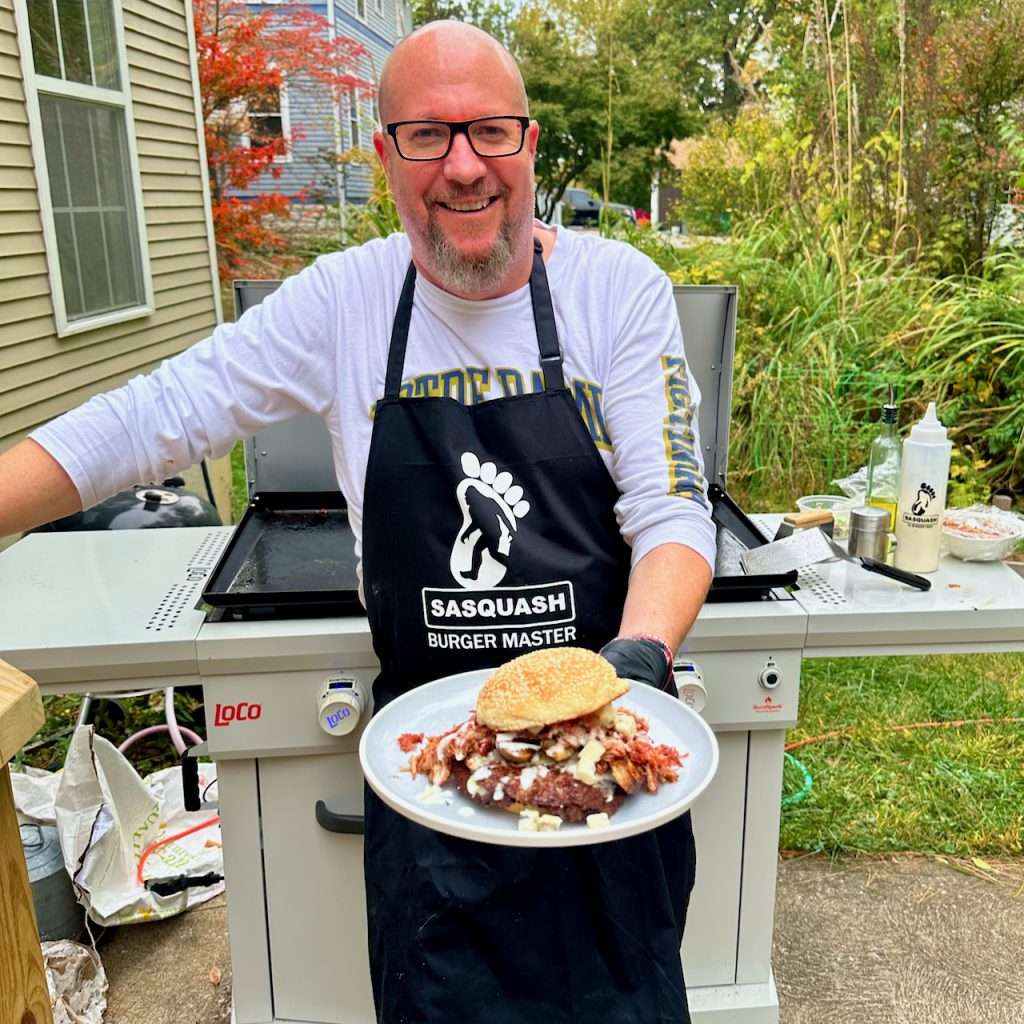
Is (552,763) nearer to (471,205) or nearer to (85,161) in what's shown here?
(471,205)

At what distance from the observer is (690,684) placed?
6.12 ft

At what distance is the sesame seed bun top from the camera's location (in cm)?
124

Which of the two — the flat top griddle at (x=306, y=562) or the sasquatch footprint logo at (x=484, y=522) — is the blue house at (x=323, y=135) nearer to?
the flat top griddle at (x=306, y=562)

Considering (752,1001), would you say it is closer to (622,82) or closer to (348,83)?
(348,83)

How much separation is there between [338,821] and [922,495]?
139 cm

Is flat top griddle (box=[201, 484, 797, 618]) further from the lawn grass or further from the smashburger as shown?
the lawn grass

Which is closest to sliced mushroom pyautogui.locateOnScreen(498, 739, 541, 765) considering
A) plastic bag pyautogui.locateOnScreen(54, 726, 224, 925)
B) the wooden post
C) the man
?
the man

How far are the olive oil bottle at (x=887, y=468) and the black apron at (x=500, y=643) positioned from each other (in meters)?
0.83

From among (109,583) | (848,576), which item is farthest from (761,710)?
(109,583)

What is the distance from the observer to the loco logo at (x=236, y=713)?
1.85m

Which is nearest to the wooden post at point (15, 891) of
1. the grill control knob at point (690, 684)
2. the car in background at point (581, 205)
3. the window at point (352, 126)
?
the grill control knob at point (690, 684)

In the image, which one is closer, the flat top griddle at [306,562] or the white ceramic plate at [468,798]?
the white ceramic plate at [468,798]

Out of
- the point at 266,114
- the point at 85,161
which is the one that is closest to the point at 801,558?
the point at 85,161

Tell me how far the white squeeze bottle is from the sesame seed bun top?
104cm
